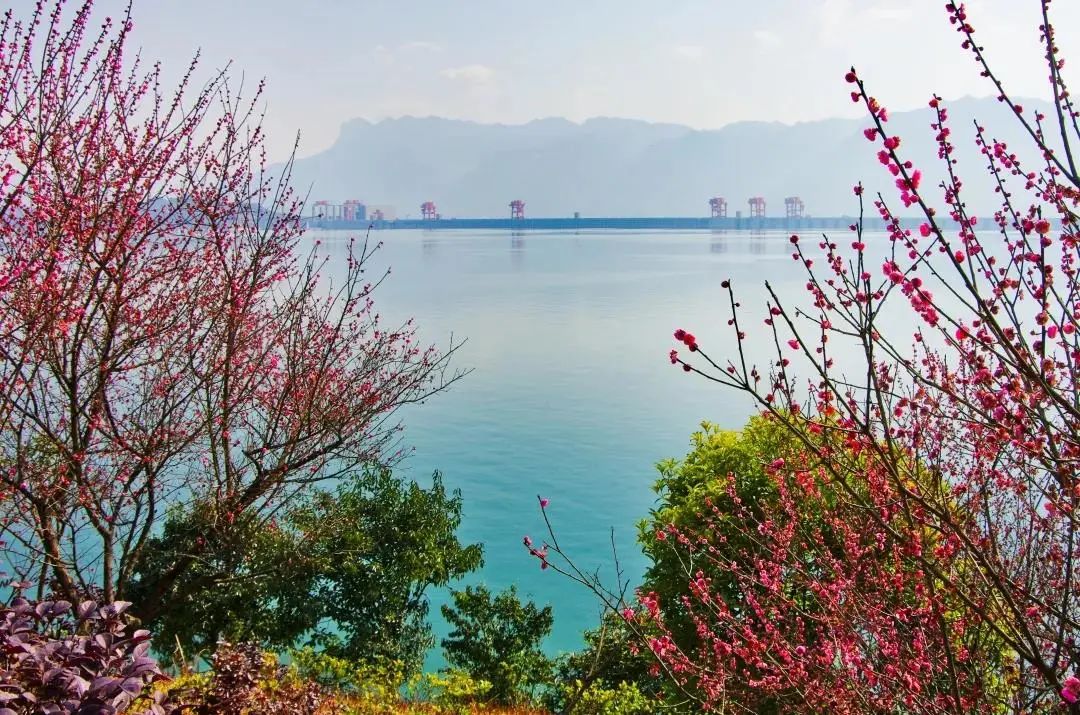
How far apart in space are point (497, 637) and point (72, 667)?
6479mm

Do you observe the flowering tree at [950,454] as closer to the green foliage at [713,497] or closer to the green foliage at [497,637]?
the green foliage at [713,497]

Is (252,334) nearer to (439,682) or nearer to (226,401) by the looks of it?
(226,401)

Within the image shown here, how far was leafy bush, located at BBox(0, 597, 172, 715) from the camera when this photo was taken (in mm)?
2225

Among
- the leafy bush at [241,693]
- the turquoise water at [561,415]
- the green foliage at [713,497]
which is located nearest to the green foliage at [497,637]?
the turquoise water at [561,415]

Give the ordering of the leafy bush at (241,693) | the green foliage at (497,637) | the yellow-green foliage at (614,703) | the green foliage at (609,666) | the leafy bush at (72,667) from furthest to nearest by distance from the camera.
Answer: the green foliage at (497,637) → the green foliage at (609,666) → the yellow-green foliage at (614,703) → the leafy bush at (241,693) → the leafy bush at (72,667)

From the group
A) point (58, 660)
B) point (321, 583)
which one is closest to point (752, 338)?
point (321, 583)

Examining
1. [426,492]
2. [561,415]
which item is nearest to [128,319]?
[426,492]

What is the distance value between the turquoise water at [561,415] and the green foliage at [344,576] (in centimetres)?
168

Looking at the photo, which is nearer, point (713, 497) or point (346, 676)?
point (713, 497)

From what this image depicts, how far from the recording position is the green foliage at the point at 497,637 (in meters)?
8.45

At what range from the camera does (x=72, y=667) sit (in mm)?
2426

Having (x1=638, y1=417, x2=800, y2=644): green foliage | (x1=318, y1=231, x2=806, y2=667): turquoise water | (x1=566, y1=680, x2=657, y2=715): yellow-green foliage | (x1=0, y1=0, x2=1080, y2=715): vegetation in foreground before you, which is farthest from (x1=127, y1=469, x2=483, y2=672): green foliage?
(x1=638, y1=417, x2=800, y2=644): green foliage

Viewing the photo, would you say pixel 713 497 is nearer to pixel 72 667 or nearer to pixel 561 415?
pixel 72 667

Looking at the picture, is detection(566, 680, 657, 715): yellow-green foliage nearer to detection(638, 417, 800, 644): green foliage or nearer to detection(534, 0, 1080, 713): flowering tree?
detection(638, 417, 800, 644): green foliage
